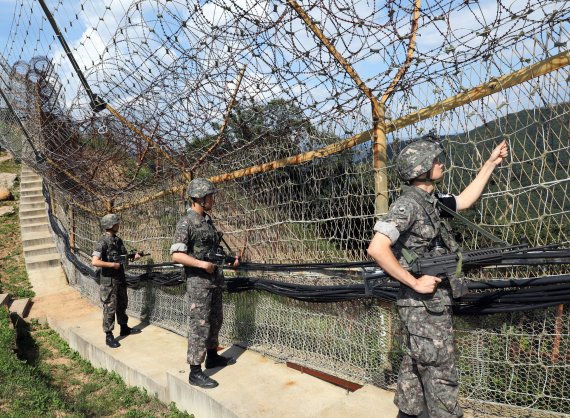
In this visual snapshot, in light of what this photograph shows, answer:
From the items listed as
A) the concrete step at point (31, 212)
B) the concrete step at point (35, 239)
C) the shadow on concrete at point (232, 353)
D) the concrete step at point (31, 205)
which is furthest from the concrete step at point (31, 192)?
the shadow on concrete at point (232, 353)

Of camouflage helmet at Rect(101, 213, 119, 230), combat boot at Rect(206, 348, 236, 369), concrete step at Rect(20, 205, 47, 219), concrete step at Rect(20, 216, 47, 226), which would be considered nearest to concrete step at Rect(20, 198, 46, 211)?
concrete step at Rect(20, 205, 47, 219)

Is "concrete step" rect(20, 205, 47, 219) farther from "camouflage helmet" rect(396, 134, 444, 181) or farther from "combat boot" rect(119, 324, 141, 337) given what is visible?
"camouflage helmet" rect(396, 134, 444, 181)

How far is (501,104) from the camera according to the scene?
2.42 m

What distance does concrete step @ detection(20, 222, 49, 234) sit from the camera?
36.0 feet

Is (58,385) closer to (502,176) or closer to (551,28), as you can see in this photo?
(502,176)

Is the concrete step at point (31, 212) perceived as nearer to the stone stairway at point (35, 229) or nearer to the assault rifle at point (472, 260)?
the stone stairway at point (35, 229)

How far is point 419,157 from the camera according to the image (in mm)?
2256

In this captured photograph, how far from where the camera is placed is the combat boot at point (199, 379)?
3436mm

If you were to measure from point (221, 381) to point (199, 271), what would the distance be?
829 millimetres

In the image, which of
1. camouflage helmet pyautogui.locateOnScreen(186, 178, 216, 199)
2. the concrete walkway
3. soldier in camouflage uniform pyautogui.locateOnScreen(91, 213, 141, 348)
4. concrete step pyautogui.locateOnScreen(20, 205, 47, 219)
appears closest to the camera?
the concrete walkway

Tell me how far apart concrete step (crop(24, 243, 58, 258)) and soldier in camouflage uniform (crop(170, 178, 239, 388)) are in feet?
25.8

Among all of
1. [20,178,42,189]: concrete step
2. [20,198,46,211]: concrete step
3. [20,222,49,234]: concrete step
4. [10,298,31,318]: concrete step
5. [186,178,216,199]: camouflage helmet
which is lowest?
[10,298,31,318]: concrete step

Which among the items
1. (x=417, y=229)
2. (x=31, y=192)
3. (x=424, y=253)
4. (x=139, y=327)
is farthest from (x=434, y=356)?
(x=31, y=192)

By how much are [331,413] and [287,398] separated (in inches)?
16.7
